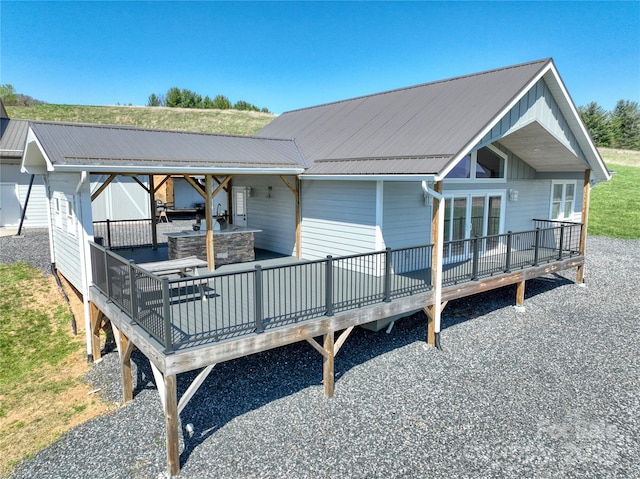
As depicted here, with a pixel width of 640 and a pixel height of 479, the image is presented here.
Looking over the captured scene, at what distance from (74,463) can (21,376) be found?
4097mm

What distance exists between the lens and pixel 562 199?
1478 centimetres

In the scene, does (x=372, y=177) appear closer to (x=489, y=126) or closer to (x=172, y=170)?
Answer: (x=489, y=126)

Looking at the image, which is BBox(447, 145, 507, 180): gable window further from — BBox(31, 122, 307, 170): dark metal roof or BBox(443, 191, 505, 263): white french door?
BBox(31, 122, 307, 170): dark metal roof

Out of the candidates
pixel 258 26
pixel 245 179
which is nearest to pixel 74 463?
pixel 245 179

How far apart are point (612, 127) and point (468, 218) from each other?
67.2 metres

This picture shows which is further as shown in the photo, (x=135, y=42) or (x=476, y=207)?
(x=135, y=42)

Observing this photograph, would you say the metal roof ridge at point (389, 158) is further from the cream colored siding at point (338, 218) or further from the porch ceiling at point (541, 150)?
the porch ceiling at point (541, 150)

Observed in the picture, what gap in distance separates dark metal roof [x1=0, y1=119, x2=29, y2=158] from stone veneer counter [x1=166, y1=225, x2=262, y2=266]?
13035mm

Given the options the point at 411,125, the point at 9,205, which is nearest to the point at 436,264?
the point at 411,125

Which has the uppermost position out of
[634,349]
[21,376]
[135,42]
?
[135,42]

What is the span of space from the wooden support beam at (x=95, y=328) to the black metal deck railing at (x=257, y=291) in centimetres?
73

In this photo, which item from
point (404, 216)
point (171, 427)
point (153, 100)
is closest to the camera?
point (171, 427)

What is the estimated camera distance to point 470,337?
919 centimetres

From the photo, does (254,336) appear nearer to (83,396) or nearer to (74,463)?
(74,463)
